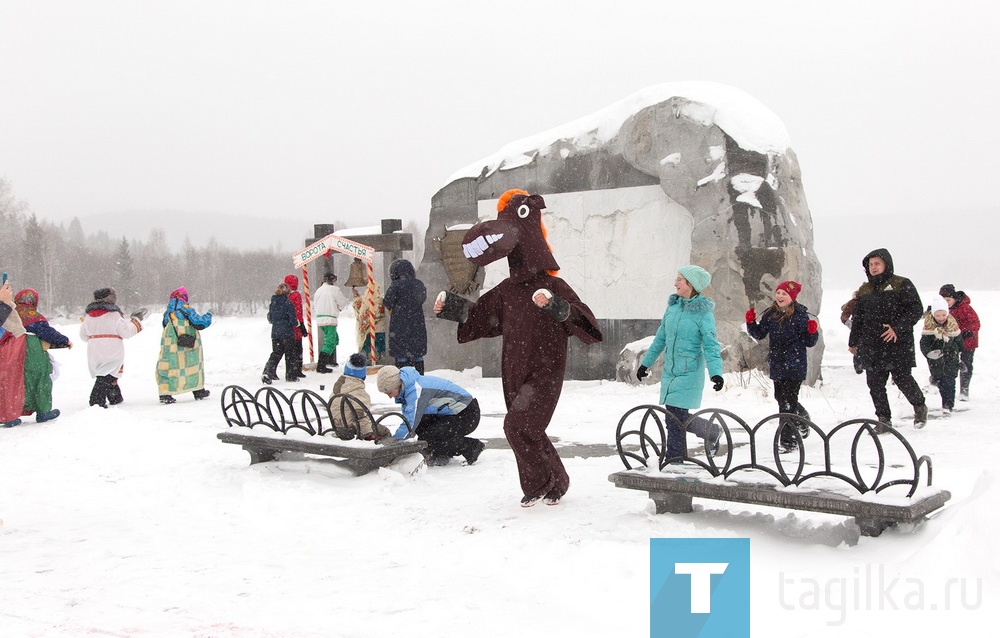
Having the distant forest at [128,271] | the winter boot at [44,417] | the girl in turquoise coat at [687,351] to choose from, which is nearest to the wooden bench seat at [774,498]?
the girl in turquoise coat at [687,351]

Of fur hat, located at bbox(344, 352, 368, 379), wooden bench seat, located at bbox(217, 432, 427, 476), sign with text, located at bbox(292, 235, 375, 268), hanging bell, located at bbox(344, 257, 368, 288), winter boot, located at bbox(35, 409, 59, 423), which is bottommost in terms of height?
winter boot, located at bbox(35, 409, 59, 423)

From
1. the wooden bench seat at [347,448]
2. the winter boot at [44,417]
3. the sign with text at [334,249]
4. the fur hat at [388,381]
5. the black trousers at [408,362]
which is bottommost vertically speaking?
the winter boot at [44,417]

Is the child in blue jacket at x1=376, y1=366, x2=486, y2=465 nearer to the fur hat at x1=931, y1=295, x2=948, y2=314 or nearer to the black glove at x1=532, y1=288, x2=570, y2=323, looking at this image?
the black glove at x1=532, y1=288, x2=570, y2=323

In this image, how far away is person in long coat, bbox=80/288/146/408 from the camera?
10844mm

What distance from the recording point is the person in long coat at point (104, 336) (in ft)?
35.6

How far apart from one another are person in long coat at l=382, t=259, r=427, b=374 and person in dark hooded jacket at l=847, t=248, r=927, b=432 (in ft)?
19.0

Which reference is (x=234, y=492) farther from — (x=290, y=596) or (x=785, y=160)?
(x=785, y=160)

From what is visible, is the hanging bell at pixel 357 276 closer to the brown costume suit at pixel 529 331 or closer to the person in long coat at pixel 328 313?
the person in long coat at pixel 328 313

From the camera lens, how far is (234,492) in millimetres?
6254

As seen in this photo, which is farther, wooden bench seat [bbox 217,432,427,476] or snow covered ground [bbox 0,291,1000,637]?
wooden bench seat [bbox 217,432,427,476]

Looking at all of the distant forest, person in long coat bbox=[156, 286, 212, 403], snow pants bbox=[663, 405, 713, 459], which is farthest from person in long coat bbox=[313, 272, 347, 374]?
the distant forest

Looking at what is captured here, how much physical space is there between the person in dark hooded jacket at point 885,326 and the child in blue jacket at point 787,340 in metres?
0.82

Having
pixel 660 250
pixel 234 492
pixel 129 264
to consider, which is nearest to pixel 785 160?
pixel 660 250

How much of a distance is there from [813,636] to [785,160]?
908 centimetres
